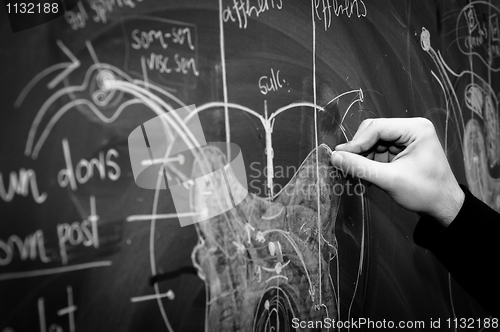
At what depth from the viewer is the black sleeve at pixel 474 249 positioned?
775 millimetres

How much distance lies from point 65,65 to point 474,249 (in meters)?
0.80

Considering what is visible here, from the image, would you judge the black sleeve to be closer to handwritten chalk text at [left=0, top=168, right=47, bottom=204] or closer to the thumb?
the thumb

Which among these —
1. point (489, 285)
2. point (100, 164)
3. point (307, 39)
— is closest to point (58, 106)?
point (100, 164)

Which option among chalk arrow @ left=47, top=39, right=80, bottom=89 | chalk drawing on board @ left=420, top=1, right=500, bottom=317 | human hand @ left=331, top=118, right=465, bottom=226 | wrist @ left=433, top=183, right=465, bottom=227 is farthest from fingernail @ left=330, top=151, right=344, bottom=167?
chalk arrow @ left=47, top=39, right=80, bottom=89

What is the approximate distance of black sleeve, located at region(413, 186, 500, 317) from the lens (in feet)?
2.54

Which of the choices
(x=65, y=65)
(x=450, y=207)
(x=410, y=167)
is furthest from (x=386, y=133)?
(x=65, y=65)

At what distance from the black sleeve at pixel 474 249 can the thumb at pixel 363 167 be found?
0.16 metres

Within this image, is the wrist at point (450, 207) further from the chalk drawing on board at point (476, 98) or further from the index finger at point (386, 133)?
the chalk drawing on board at point (476, 98)

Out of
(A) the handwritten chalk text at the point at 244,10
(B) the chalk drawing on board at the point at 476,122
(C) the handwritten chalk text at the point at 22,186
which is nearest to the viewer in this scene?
(C) the handwritten chalk text at the point at 22,186

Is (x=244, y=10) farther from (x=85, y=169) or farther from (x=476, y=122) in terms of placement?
(x=476, y=122)

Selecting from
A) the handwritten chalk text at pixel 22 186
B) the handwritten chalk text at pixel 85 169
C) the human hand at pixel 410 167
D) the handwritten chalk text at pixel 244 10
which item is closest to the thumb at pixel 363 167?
the human hand at pixel 410 167

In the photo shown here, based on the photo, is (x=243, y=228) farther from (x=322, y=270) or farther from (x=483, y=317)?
(x=483, y=317)

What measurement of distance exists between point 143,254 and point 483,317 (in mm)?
966

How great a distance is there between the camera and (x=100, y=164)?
601 millimetres
